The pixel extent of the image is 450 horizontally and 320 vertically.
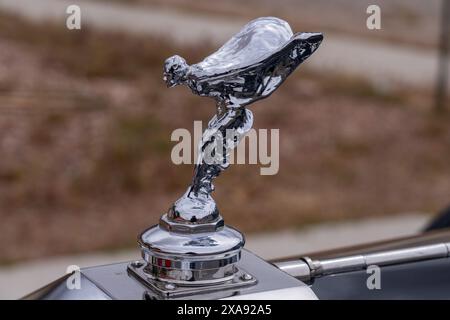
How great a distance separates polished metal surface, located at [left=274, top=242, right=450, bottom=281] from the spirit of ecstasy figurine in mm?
292

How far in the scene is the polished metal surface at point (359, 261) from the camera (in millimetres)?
1522

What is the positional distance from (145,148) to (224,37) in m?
3.88

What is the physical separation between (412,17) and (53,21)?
6.42 meters

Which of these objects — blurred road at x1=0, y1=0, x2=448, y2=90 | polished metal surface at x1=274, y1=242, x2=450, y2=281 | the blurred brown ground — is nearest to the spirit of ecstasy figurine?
polished metal surface at x1=274, y1=242, x2=450, y2=281

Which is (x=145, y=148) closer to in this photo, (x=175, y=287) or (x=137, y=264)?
(x=137, y=264)

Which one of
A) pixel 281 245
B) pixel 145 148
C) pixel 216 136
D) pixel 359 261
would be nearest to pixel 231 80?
pixel 216 136

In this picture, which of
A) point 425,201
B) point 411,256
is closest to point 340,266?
point 411,256

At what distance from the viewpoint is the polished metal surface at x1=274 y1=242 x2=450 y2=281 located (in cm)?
152

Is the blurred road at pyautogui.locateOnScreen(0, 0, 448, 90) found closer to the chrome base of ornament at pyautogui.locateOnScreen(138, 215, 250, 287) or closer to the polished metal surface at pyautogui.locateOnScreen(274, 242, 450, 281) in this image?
the polished metal surface at pyautogui.locateOnScreen(274, 242, 450, 281)

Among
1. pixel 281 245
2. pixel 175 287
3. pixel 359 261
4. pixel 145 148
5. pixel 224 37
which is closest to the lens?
pixel 175 287

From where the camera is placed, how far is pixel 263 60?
1190 millimetres

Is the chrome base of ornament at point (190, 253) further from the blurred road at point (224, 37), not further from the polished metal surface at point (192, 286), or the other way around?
the blurred road at point (224, 37)

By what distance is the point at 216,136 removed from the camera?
3.99 feet

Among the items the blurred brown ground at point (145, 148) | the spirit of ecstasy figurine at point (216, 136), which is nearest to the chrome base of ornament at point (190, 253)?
the spirit of ecstasy figurine at point (216, 136)
